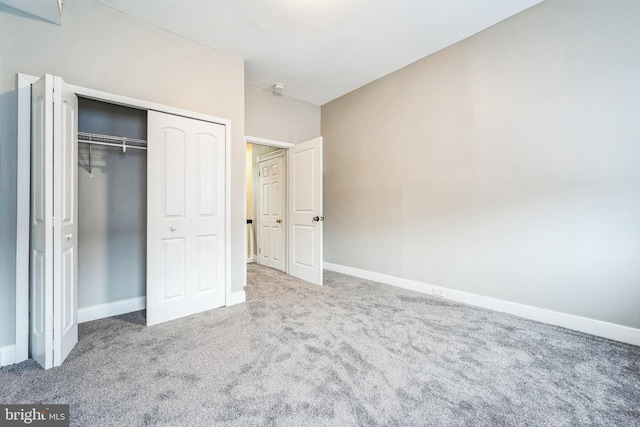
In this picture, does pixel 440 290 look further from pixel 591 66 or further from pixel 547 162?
pixel 591 66

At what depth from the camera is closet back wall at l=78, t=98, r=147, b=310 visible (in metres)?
2.54

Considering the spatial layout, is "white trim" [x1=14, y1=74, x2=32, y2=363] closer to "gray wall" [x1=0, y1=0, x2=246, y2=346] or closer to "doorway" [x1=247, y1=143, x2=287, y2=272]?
"gray wall" [x1=0, y1=0, x2=246, y2=346]

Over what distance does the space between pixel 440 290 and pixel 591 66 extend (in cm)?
254

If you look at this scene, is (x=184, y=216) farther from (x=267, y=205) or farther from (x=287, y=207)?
(x=267, y=205)

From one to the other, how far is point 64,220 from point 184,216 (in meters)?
0.90

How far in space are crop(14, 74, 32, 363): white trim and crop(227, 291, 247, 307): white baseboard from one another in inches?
60.9

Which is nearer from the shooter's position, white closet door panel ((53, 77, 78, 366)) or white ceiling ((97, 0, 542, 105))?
white closet door panel ((53, 77, 78, 366))

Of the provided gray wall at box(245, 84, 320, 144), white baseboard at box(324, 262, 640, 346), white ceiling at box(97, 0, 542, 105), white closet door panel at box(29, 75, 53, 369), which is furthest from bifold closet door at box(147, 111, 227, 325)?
white baseboard at box(324, 262, 640, 346)

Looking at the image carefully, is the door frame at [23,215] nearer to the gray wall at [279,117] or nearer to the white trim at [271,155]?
the gray wall at [279,117]

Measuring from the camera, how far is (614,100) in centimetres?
214

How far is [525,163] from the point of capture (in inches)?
101

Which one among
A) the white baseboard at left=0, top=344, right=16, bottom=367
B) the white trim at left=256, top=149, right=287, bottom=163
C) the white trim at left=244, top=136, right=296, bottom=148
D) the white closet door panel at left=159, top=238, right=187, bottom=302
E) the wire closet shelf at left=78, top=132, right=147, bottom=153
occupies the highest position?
the white trim at left=244, top=136, right=296, bottom=148

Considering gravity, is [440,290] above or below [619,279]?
below

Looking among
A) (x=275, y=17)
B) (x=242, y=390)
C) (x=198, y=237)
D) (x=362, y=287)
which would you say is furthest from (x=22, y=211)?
(x=362, y=287)
